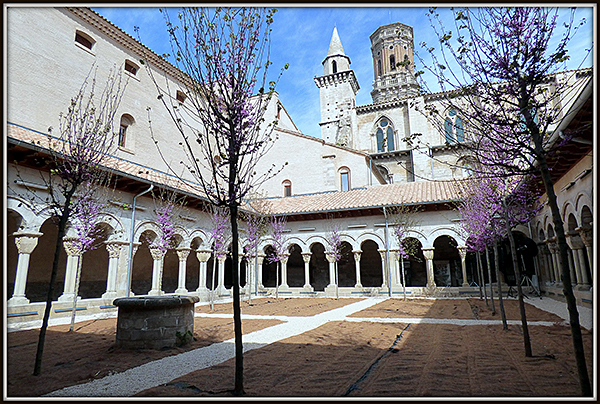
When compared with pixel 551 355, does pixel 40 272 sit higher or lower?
higher

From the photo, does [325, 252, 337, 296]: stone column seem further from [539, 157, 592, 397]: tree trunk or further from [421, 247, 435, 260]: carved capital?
[539, 157, 592, 397]: tree trunk

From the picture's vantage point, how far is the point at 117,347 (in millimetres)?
6344

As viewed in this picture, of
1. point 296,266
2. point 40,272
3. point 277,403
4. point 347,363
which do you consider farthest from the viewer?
point 296,266

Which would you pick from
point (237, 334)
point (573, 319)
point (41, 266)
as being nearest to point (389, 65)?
point (41, 266)

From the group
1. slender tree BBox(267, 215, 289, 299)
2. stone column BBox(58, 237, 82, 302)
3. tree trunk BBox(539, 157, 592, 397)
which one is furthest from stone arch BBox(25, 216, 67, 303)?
tree trunk BBox(539, 157, 592, 397)

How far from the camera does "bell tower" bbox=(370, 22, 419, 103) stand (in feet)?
140

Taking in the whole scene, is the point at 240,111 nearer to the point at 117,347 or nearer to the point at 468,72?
the point at 468,72

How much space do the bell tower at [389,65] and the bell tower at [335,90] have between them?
5.73 m

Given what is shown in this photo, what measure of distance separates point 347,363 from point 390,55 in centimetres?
4680

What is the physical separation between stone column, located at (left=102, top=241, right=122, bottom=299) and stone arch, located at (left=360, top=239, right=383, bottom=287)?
571 inches

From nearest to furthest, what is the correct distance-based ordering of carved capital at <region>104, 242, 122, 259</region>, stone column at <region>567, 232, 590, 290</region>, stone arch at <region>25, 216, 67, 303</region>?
1. stone column at <region>567, 232, 590, 290</region>
2. carved capital at <region>104, 242, 122, 259</region>
3. stone arch at <region>25, 216, 67, 303</region>

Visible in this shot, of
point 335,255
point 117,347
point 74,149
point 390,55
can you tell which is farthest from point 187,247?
point 390,55

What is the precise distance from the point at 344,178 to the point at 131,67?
47.4 ft

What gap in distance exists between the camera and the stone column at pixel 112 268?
1202cm
